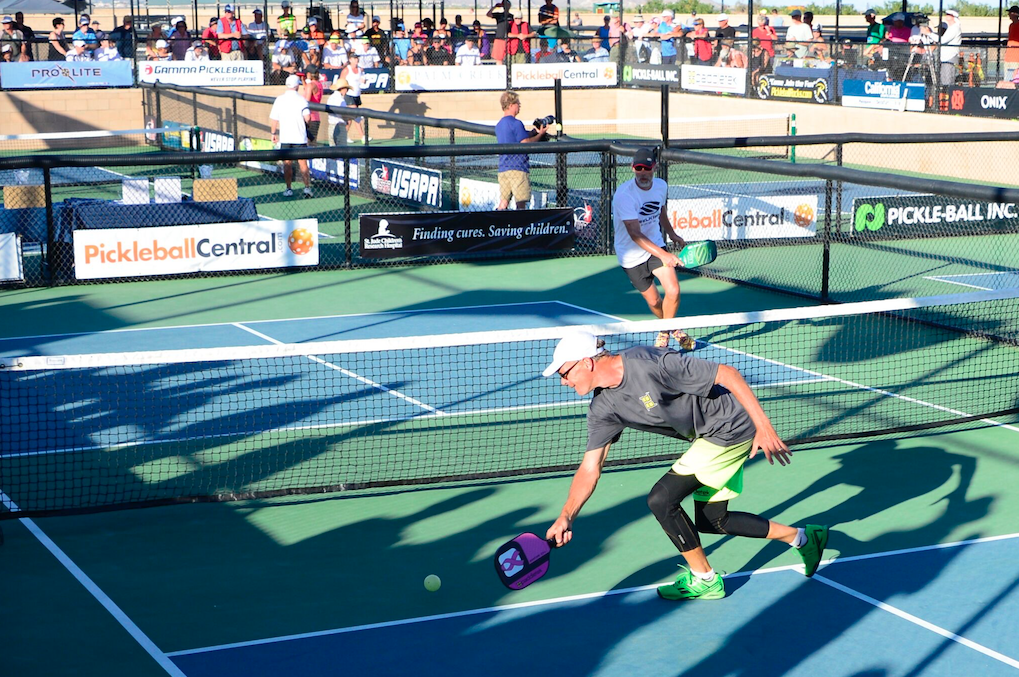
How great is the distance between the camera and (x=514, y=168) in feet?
60.6

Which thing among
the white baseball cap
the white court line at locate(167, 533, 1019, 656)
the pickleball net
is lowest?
the white court line at locate(167, 533, 1019, 656)

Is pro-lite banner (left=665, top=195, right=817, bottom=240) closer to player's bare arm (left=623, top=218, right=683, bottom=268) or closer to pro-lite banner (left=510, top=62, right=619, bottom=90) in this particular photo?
player's bare arm (left=623, top=218, right=683, bottom=268)

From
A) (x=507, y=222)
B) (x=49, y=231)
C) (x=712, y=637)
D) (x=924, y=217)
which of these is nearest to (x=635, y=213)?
(x=712, y=637)

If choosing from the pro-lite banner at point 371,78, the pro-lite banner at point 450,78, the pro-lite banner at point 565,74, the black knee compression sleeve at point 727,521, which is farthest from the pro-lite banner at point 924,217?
the pro-lite banner at point 565,74

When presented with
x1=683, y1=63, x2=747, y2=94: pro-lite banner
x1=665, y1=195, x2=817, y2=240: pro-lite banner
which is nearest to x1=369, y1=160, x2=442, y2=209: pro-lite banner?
x1=665, y1=195, x2=817, y2=240: pro-lite banner

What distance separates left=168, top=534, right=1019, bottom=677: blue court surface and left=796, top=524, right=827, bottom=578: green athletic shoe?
14 centimetres

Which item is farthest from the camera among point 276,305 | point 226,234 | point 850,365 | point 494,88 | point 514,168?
point 494,88

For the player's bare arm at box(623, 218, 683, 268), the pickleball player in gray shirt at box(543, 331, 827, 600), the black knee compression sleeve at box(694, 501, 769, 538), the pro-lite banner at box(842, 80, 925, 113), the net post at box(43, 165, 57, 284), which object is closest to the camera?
the pickleball player in gray shirt at box(543, 331, 827, 600)

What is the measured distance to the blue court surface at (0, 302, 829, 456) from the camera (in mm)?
10469

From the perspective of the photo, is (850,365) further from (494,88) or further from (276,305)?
(494,88)

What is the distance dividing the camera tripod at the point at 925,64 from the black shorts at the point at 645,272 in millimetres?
18457

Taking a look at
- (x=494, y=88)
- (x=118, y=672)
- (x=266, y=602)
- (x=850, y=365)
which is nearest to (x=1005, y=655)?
(x=266, y=602)

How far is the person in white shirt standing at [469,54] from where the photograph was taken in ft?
124

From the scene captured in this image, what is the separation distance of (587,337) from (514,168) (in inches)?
491
